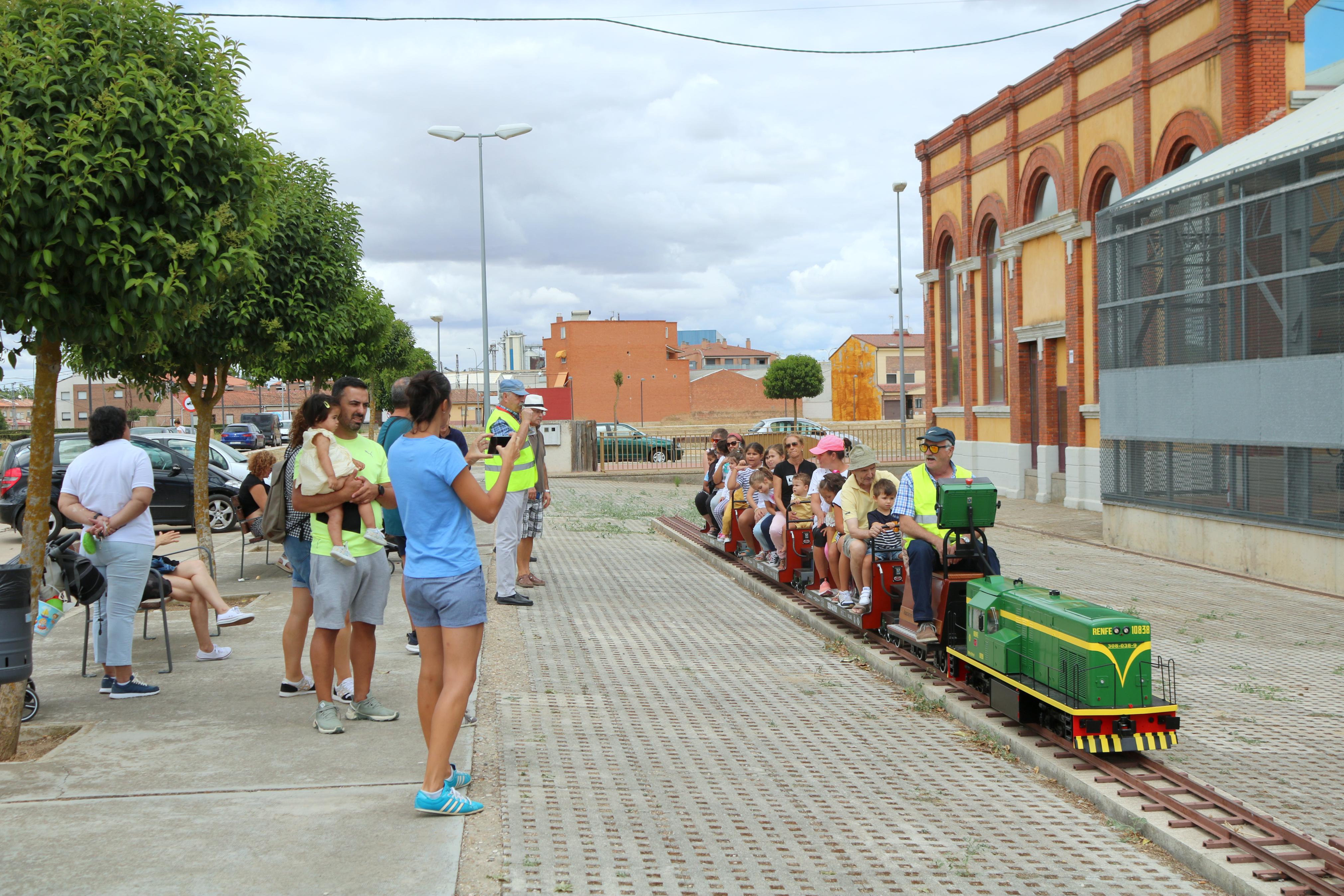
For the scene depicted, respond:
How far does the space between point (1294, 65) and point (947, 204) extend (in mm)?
12349

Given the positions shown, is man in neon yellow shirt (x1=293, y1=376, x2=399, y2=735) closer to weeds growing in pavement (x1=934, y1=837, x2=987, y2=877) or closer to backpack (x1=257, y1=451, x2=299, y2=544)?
backpack (x1=257, y1=451, x2=299, y2=544)

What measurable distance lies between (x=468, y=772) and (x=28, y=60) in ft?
14.1

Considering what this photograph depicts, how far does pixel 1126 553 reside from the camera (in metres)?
16.2

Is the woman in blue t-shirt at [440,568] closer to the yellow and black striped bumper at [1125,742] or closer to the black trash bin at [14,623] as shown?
the black trash bin at [14,623]

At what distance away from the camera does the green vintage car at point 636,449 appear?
36750 millimetres

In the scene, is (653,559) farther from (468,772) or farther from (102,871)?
(102,871)

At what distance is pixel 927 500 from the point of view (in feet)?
26.5

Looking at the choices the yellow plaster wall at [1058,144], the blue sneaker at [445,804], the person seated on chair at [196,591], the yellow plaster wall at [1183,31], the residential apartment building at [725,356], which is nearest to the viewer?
the blue sneaker at [445,804]

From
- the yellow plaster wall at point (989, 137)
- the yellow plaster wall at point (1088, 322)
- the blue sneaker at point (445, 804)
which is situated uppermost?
the yellow plaster wall at point (989, 137)

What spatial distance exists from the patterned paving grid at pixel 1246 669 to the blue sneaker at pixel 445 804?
372cm

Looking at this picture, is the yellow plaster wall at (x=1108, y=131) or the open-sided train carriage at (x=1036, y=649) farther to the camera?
the yellow plaster wall at (x=1108, y=131)

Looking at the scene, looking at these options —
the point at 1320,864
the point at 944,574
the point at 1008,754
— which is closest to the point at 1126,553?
the point at 944,574

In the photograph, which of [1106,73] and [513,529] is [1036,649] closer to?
[513,529]

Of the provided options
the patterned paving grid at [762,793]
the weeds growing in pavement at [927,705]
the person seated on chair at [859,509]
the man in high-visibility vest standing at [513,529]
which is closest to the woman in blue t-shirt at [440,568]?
the patterned paving grid at [762,793]
